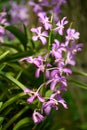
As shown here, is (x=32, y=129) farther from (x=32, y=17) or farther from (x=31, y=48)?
(x=32, y=17)

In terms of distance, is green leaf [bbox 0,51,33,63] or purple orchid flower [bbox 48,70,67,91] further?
green leaf [bbox 0,51,33,63]

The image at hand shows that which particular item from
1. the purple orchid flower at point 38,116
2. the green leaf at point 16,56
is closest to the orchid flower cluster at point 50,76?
the purple orchid flower at point 38,116

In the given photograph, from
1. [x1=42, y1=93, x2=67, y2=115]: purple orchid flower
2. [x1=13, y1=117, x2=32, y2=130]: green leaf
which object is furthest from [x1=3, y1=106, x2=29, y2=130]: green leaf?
[x1=42, y1=93, x2=67, y2=115]: purple orchid flower

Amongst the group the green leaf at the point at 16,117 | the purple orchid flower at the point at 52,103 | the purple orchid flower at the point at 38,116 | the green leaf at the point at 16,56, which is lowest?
the green leaf at the point at 16,117

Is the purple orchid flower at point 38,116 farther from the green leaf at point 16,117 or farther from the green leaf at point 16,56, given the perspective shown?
the green leaf at point 16,56

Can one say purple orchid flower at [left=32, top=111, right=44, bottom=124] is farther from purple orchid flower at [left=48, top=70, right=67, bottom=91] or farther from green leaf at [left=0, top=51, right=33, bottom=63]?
green leaf at [left=0, top=51, right=33, bottom=63]

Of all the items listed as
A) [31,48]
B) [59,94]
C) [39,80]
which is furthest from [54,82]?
[31,48]

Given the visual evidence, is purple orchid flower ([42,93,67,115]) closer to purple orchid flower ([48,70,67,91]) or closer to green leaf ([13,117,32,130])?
purple orchid flower ([48,70,67,91])

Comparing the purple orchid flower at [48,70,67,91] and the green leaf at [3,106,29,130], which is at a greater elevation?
the purple orchid flower at [48,70,67,91]

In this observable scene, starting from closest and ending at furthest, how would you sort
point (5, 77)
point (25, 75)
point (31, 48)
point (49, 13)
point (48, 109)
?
point (48, 109) < point (5, 77) < point (25, 75) < point (31, 48) < point (49, 13)

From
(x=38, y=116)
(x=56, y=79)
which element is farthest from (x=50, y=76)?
(x=38, y=116)

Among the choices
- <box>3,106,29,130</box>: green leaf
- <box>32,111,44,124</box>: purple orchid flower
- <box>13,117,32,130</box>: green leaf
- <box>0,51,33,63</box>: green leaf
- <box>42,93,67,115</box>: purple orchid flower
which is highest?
<box>0,51,33,63</box>: green leaf
